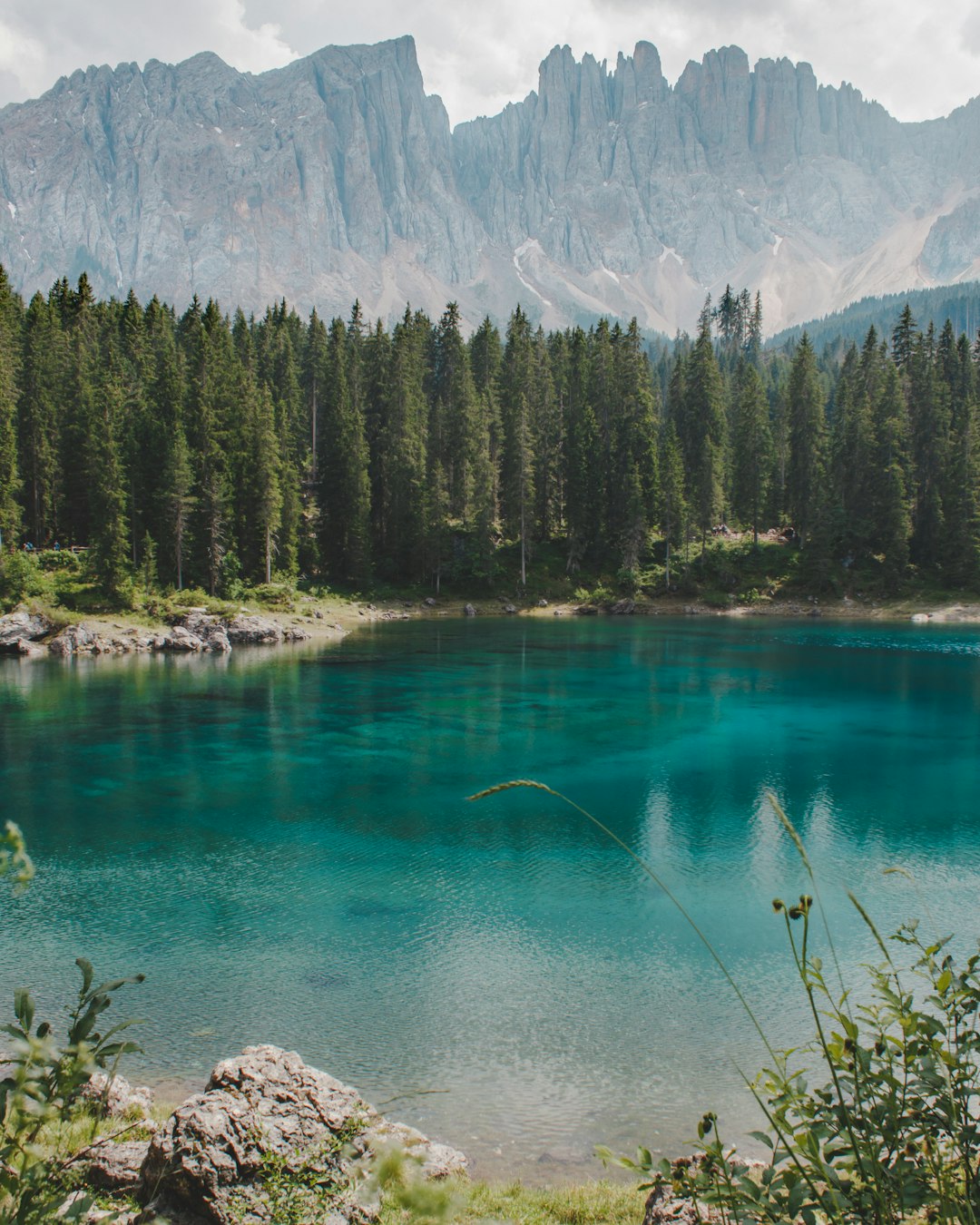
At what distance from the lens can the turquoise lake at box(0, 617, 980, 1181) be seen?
35.6ft

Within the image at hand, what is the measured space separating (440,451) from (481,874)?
2776 inches

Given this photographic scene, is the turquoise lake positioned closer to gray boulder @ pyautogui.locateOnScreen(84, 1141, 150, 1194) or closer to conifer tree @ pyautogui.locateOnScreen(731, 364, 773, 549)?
gray boulder @ pyautogui.locateOnScreen(84, 1141, 150, 1194)

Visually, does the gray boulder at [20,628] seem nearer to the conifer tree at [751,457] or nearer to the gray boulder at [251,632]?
the gray boulder at [251,632]

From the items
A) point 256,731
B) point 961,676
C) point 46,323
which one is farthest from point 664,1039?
point 46,323

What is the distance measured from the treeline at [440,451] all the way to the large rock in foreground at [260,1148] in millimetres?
58657

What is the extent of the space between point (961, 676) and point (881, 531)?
40007 millimetres

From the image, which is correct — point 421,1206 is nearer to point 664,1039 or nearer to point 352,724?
point 664,1039

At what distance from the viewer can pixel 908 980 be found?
504 inches

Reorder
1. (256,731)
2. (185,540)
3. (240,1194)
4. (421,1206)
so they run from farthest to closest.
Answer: (185,540)
(256,731)
(240,1194)
(421,1206)

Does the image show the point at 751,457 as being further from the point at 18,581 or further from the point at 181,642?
the point at 18,581

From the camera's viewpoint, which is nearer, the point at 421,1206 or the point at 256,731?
the point at 421,1206

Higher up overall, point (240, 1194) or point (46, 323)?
point (46, 323)

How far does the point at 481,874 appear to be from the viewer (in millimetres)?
17578

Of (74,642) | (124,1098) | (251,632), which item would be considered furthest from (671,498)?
(124,1098)
